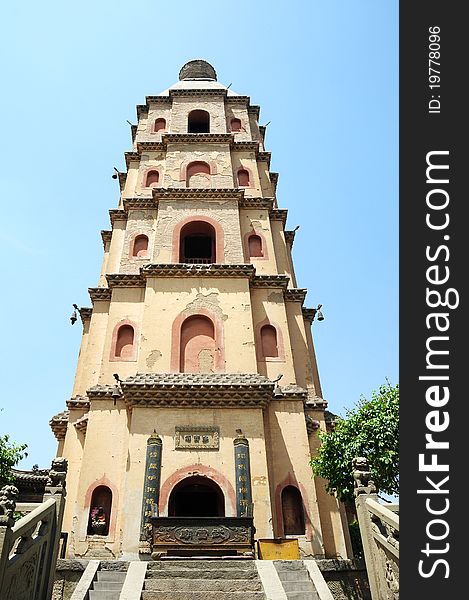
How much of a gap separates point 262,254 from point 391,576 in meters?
15.6

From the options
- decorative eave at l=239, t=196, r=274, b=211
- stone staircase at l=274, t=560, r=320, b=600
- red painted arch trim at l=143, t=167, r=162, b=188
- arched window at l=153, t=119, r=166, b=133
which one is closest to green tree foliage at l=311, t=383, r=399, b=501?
stone staircase at l=274, t=560, r=320, b=600

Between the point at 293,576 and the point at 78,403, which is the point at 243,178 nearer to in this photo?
the point at 78,403

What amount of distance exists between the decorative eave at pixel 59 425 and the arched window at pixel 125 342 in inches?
122

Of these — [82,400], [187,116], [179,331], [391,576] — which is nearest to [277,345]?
[179,331]

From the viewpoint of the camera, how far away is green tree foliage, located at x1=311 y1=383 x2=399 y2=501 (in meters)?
14.0

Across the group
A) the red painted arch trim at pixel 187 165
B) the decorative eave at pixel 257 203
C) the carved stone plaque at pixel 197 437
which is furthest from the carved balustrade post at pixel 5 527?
the red painted arch trim at pixel 187 165

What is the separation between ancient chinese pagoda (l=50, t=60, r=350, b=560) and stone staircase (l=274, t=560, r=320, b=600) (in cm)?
175

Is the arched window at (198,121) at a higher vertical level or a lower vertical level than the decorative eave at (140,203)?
higher

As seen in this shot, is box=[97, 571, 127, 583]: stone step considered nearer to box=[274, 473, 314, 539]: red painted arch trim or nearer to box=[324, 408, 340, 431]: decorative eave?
box=[274, 473, 314, 539]: red painted arch trim

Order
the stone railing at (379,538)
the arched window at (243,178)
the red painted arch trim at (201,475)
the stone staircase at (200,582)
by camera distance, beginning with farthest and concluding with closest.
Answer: the arched window at (243,178) < the red painted arch trim at (201,475) < the stone staircase at (200,582) < the stone railing at (379,538)

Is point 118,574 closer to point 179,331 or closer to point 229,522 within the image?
point 229,522

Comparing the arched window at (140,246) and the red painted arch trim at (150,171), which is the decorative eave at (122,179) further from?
the arched window at (140,246)

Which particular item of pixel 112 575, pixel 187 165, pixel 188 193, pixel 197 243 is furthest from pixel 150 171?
pixel 112 575

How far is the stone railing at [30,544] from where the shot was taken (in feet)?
24.4
